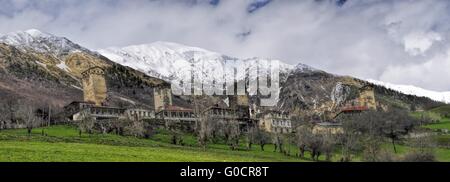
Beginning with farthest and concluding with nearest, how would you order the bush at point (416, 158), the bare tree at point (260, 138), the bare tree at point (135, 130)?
the bare tree at point (260, 138) < the bare tree at point (135, 130) < the bush at point (416, 158)

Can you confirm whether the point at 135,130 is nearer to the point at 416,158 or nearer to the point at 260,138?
the point at 260,138

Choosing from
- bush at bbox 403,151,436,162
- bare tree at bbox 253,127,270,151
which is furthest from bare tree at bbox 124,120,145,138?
bush at bbox 403,151,436,162

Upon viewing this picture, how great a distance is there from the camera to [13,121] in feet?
502

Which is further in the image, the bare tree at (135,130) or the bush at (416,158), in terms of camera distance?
the bare tree at (135,130)

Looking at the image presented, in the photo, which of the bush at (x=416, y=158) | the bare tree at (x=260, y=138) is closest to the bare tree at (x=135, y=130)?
the bare tree at (x=260, y=138)

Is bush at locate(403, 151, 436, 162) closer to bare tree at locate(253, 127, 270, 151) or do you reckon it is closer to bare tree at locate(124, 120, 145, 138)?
bare tree at locate(253, 127, 270, 151)

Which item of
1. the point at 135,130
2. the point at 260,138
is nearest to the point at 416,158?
the point at 260,138

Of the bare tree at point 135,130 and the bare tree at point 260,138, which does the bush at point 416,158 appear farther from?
the bare tree at point 135,130

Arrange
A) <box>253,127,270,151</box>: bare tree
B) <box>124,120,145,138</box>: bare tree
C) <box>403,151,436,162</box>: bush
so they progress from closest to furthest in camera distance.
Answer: <box>403,151,436,162</box>: bush → <box>124,120,145,138</box>: bare tree → <box>253,127,270,151</box>: bare tree
